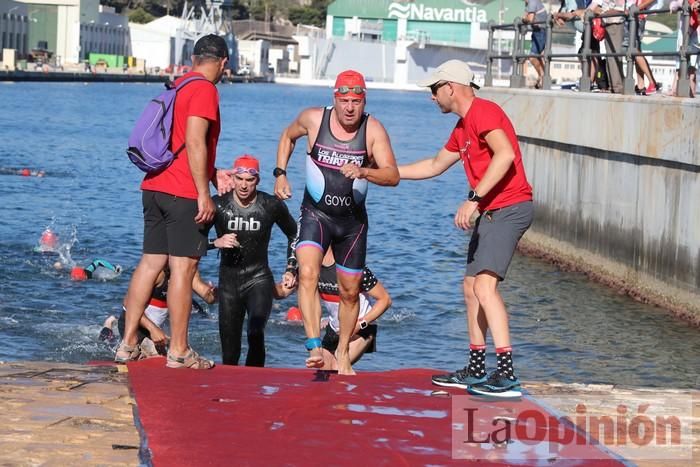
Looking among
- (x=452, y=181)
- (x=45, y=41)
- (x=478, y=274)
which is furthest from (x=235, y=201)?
(x=45, y=41)

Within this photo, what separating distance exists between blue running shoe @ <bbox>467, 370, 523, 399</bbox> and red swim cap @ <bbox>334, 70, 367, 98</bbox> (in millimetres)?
2080

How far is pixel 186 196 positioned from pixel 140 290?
0.83 meters

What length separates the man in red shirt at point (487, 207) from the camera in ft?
26.8

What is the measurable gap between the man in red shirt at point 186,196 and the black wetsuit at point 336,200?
27.6 inches

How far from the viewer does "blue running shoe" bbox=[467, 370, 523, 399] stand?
8273 millimetres

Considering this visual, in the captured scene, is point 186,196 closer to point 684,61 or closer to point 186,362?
point 186,362

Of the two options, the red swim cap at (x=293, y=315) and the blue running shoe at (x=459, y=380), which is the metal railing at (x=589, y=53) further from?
the blue running shoe at (x=459, y=380)

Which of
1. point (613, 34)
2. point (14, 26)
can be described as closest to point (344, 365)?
point (613, 34)

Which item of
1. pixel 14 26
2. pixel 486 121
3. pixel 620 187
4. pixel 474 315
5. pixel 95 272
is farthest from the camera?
pixel 14 26

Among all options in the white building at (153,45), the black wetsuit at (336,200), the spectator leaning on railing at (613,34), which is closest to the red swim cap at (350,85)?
the black wetsuit at (336,200)

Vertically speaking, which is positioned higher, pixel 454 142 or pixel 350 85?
pixel 350 85

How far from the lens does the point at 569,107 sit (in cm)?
1986

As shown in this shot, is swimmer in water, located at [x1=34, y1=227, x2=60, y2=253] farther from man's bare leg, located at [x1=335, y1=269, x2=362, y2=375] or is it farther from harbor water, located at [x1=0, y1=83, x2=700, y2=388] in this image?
man's bare leg, located at [x1=335, y1=269, x2=362, y2=375]

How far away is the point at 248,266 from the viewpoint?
10.3 m
